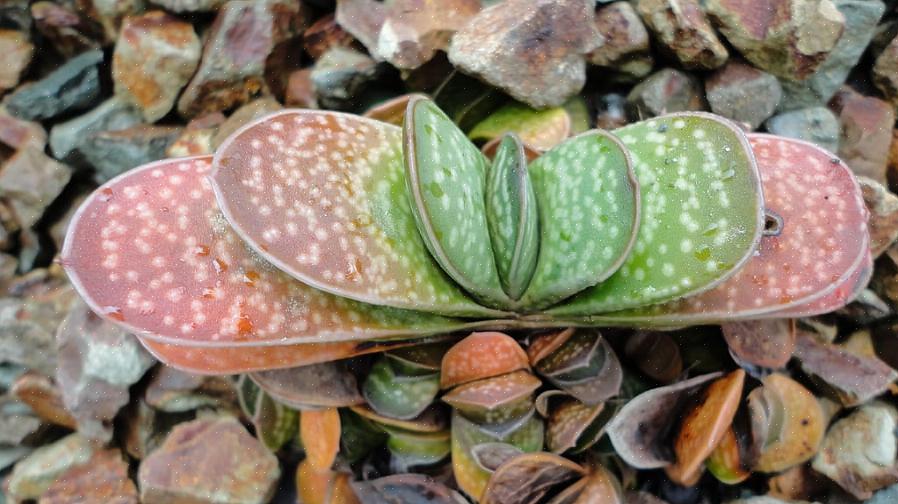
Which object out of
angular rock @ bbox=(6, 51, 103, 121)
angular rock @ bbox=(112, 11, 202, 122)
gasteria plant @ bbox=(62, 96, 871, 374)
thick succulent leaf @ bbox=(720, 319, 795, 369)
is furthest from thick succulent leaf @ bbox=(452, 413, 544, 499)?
angular rock @ bbox=(6, 51, 103, 121)

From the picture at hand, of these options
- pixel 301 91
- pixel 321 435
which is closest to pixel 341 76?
pixel 301 91

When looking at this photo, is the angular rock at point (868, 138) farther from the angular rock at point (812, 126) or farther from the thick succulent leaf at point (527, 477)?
the thick succulent leaf at point (527, 477)

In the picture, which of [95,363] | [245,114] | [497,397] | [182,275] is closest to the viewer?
[182,275]

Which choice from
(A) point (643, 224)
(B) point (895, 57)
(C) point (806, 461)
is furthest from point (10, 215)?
(B) point (895, 57)

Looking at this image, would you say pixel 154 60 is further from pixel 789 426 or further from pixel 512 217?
pixel 789 426

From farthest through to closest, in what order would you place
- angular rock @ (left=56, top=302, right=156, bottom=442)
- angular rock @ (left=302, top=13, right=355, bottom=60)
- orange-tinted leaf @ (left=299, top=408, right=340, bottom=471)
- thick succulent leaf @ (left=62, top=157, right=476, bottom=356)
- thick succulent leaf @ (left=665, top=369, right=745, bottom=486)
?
angular rock @ (left=302, top=13, right=355, bottom=60) → angular rock @ (left=56, top=302, right=156, bottom=442) → orange-tinted leaf @ (left=299, top=408, right=340, bottom=471) → thick succulent leaf @ (left=665, top=369, right=745, bottom=486) → thick succulent leaf @ (left=62, top=157, right=476, bottom=356)

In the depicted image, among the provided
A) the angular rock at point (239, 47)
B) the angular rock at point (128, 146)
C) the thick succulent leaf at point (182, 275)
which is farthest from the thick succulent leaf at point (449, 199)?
the angular rock at point (128, 146)

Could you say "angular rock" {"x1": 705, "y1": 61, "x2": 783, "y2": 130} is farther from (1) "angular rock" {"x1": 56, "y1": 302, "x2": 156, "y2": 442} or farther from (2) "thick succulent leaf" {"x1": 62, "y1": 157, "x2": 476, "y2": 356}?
(1) "angular rock" {"x1": 56, "y1": 302, "x2": 156, "y2": 442}
